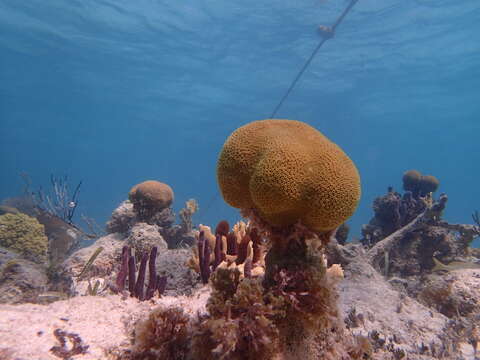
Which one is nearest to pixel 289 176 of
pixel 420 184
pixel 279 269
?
pixel 279 269

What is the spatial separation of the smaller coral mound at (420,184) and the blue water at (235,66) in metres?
14.3

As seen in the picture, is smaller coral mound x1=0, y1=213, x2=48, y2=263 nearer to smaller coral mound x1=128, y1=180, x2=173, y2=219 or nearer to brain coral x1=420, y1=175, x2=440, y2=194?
smaller coral mound x1=128, y1=180, x2=173, y2=219

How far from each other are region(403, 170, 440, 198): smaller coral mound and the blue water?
14.3m

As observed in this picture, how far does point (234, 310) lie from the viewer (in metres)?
2.38

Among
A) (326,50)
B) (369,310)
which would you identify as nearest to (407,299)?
(369,310)

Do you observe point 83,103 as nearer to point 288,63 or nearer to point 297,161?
point 288,63

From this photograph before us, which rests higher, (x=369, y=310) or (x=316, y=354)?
(x=369, y=310)

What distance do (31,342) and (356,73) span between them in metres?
35.4

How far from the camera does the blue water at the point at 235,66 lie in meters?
23.6

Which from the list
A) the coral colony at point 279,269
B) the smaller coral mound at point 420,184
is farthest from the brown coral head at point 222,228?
the smaller coral mound at point 420,184

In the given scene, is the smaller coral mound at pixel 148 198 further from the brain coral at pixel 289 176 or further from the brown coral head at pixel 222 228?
the brain coral at pixel 289 176

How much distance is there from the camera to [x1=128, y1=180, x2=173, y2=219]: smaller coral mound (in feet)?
27.8

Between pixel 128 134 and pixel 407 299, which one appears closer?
pixel 407 299

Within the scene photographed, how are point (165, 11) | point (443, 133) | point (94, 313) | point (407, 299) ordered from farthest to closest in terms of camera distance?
point (443, 133) < point (165, 11) < point (407, 299) < point (94, 313)
